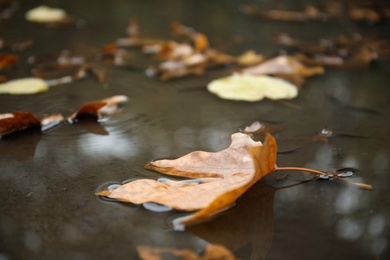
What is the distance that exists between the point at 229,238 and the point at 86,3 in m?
2.31

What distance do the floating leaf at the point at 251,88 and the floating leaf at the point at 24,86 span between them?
57 cm

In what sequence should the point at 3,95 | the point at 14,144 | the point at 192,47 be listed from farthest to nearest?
the point at 192,47, the point at 3,95, the point at 14,144

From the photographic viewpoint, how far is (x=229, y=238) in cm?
76

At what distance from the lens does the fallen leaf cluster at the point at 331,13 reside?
8.28ft

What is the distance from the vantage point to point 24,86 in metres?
1.43

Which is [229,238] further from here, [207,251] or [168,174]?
[168,174]

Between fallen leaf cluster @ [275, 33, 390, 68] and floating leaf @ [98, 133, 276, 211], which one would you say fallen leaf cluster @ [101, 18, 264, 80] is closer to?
fallen leaf cluster @ [275, 33, 390, 68]

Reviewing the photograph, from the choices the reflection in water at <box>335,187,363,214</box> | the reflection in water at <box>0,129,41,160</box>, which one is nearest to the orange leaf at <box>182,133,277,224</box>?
the reflection in water at <box>335,187,363,214</box>

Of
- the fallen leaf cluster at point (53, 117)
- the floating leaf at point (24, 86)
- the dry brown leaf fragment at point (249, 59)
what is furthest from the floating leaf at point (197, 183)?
the dry brown leaf fragment at point (249, 59)

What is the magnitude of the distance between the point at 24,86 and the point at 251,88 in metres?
0.76

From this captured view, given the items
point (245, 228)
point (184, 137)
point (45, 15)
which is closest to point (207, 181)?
point (245, 228)

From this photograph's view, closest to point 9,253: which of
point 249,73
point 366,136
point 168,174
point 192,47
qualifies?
point 168,174

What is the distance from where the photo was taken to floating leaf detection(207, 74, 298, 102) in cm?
141

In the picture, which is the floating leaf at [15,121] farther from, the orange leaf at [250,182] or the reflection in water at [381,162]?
the reflection in water at [381,162]
